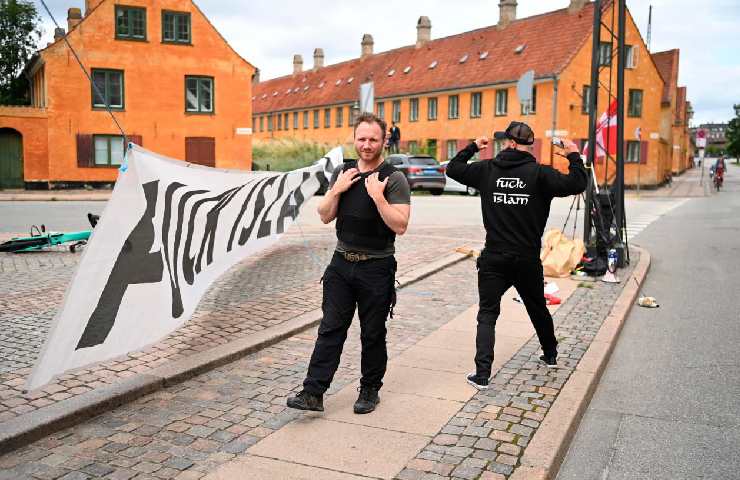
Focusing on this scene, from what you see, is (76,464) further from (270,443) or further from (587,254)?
(587,254)

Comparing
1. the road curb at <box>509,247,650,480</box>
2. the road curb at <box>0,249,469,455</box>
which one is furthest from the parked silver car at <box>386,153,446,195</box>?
the road curb at <box>0,249,469,455</box>

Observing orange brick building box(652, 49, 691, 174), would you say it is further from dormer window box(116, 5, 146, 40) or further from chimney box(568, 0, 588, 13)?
dormer window box(116, 5, 146, 40)

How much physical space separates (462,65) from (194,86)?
800 inches

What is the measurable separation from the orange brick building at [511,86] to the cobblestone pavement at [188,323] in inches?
1039

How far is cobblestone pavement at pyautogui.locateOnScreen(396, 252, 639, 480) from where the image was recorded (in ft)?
12.7

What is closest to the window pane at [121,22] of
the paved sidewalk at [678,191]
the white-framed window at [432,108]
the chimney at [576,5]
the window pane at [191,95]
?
the window pane at [191,95]

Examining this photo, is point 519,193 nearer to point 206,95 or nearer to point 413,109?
point 206,95

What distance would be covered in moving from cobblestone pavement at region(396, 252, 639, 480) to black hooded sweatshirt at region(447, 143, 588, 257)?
3.30ft

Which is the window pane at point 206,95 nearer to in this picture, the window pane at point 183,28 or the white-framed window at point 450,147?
the window pane at point 183,28

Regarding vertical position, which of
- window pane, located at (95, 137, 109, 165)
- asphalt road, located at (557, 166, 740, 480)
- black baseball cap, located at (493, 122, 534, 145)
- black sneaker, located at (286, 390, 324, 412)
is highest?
window pane, located at (95, 137, 109, 165)

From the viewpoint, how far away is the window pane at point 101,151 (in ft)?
107

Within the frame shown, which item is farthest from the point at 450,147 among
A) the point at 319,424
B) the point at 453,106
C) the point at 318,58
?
the point at 319,424

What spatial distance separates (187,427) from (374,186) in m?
1.87

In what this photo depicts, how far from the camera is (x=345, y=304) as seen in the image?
4.61 meters
